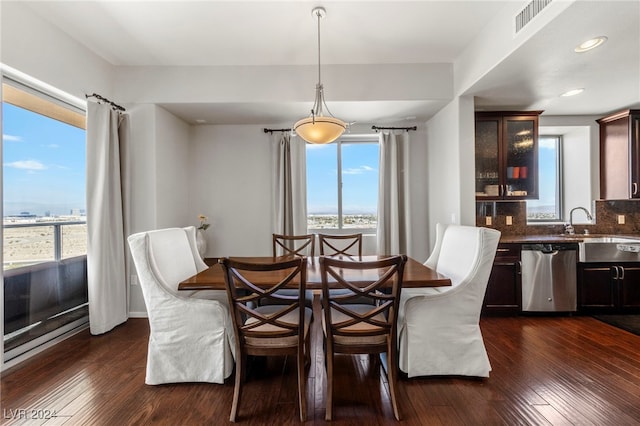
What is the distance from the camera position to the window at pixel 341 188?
13.9 feet

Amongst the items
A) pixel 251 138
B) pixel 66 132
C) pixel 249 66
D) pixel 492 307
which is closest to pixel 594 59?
pixel 492 307

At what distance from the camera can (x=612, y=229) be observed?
3.84 m

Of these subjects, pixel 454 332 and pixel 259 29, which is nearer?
pixel 454 332

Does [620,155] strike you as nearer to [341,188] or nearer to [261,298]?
[341,188]

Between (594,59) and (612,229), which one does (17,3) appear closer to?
(594,59)

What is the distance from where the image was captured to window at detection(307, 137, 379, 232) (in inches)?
167

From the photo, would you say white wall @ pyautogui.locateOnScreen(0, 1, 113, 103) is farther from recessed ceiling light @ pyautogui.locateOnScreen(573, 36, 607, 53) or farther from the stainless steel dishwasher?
the stainless steel dishwasher

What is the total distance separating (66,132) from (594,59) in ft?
16.0

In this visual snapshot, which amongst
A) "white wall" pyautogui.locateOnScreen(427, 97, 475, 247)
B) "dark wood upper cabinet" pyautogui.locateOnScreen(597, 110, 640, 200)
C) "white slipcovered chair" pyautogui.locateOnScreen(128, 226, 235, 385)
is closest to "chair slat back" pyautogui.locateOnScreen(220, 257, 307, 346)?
"white slipcovered chair" pyautogui.locateOnScreen(128, 226, 235, 385)

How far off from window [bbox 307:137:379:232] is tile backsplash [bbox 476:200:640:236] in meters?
1.55

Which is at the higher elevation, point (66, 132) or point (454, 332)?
point (66, 132)

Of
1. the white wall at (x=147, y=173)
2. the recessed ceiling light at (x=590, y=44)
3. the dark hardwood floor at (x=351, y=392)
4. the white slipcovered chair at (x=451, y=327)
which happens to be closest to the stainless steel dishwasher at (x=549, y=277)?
the dark hardwood floor at (x=351, y=392)

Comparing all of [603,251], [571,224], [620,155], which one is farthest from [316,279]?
[620,155]

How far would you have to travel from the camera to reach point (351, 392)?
6.35 feet
